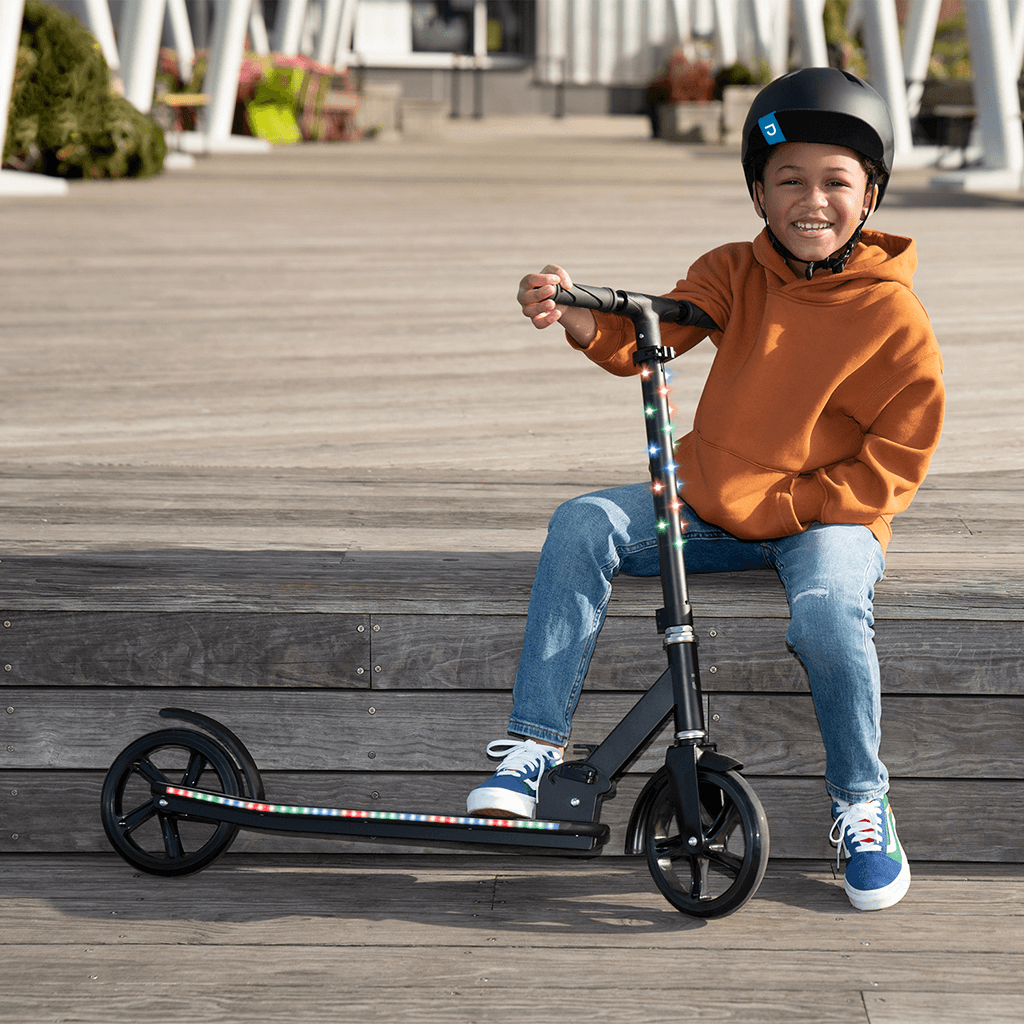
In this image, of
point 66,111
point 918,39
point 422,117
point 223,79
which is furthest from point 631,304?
point 422,117

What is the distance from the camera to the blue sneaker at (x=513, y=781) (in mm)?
2391

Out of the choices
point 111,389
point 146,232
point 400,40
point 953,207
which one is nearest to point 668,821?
point 111,389

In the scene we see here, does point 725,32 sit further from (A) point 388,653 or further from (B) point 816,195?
(A) point 388,653

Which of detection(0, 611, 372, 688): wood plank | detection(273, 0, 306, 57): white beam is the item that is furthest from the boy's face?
detection(273, 0, 306, 57): white beam

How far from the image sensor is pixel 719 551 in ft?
8.67

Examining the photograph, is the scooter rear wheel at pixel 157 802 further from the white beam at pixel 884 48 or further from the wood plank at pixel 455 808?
the white beam at pixel 884 48

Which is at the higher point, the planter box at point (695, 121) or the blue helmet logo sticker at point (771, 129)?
the planter box at point (695, 121)

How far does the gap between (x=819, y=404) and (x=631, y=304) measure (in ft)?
1.38

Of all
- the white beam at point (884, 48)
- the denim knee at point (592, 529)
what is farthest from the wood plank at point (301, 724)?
the white beam at point (884, 48)

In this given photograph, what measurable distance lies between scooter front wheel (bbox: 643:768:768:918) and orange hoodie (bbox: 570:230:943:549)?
0.50 meters

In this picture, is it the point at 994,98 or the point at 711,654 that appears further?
the point at 994,98

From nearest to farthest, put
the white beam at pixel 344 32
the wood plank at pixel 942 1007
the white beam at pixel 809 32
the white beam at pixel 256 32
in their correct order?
the wood plank at pixel 942 1007
the white beam at pixel 809 32
the white beam at pixel 256 32
the white beam at pixel 344 32

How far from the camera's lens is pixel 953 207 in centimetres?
1188

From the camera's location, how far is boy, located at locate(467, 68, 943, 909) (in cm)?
241
